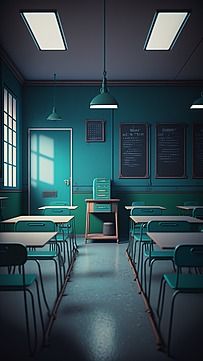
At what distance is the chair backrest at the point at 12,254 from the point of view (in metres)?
2.24

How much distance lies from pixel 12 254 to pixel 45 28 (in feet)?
13.6

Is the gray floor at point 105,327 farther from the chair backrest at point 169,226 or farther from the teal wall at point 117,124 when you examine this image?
the teal wall at point 117,124

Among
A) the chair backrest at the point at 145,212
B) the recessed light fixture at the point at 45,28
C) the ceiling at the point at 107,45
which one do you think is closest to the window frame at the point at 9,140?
the ceiling at the point at 107,45

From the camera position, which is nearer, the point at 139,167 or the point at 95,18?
the point at 95,18

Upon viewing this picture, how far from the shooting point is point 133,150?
26.5 feet

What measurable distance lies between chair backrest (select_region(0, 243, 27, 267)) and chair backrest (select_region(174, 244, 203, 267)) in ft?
2.88

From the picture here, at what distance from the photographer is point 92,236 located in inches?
289

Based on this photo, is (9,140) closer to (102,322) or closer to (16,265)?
(102,322)

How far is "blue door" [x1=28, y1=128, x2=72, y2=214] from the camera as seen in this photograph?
26.3 ft

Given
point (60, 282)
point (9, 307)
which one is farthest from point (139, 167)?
point (9, 307)

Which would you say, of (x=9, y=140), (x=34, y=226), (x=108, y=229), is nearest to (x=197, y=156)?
(x=108, y=229)

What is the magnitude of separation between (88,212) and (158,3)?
153 inches

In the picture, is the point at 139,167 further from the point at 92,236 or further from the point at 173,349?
the point at 173,349

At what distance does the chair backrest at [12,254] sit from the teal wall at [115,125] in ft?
18.8
